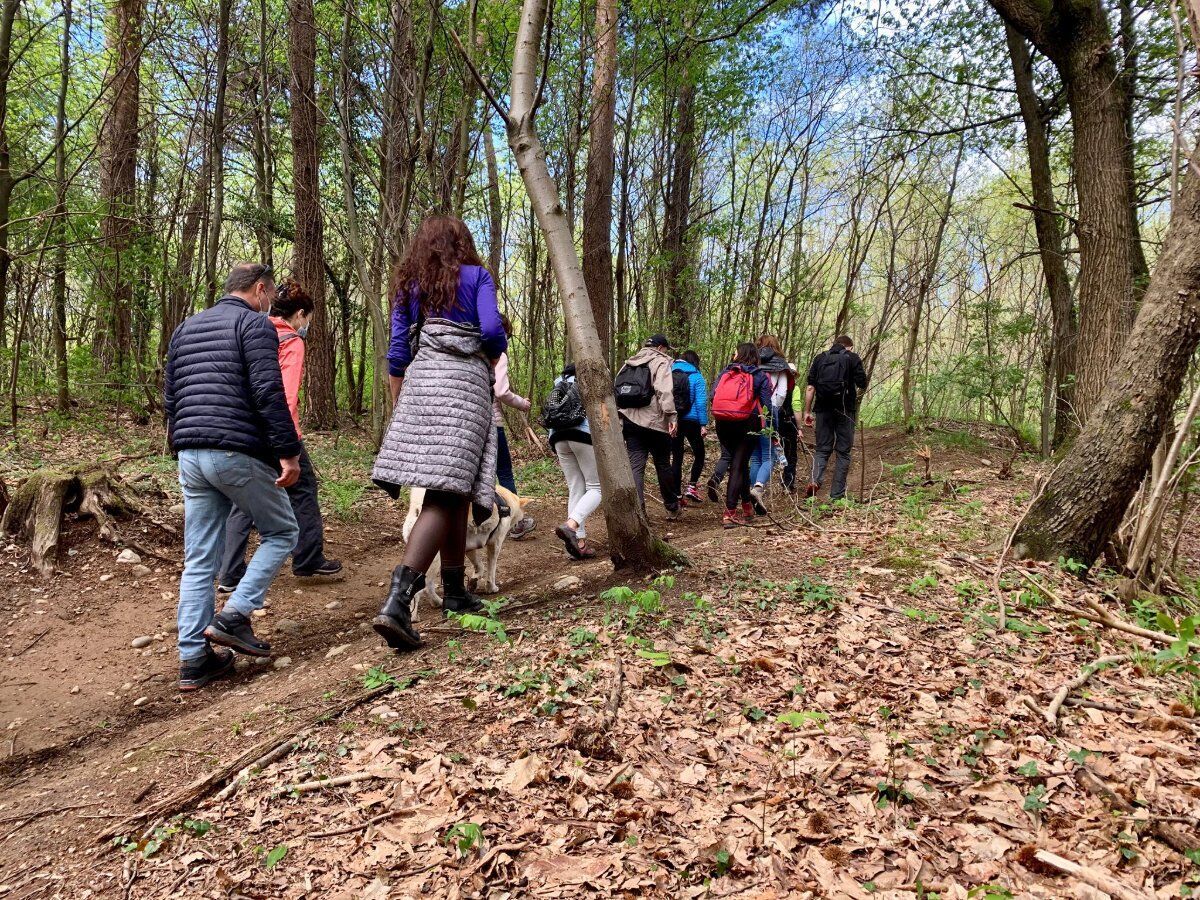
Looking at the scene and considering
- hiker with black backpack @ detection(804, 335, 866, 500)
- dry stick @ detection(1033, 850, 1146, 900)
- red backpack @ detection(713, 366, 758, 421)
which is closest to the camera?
dry stick @ detection(1033, 850, 1146, 900)

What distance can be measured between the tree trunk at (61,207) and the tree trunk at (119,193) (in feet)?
1.37

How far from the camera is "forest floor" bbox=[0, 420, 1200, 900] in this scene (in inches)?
76.8

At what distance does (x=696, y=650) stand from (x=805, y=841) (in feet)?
4.15

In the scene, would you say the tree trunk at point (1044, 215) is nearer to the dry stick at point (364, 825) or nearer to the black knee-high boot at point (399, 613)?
the black knee-high boot at point (399, 613)

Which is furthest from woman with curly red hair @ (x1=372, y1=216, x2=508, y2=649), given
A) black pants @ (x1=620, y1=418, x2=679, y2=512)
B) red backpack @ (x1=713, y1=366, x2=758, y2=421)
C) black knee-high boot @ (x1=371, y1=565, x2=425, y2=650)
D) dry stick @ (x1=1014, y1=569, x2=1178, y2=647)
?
red backpack @ (x1=713, y1=366, x2=758, y2=421)

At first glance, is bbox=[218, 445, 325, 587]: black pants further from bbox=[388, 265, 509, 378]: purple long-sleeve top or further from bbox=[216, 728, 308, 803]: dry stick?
bbox=[216, 728, 308, 803]: dry stick

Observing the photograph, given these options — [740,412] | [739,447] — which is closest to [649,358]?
[740,412]

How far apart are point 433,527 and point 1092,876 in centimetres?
287

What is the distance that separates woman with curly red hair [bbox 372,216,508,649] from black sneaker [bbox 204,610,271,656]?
960 millimetres

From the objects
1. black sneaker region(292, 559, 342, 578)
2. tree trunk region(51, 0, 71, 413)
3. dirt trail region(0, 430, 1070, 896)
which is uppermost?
tree trunk region(51, 0, 71, 413)

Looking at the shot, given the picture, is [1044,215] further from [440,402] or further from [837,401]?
[440,402]

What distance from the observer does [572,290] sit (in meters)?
4.01

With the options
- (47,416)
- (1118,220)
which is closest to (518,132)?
(1118,220)

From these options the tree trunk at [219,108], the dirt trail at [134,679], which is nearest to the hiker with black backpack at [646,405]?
the dirt trail at [134,679]
